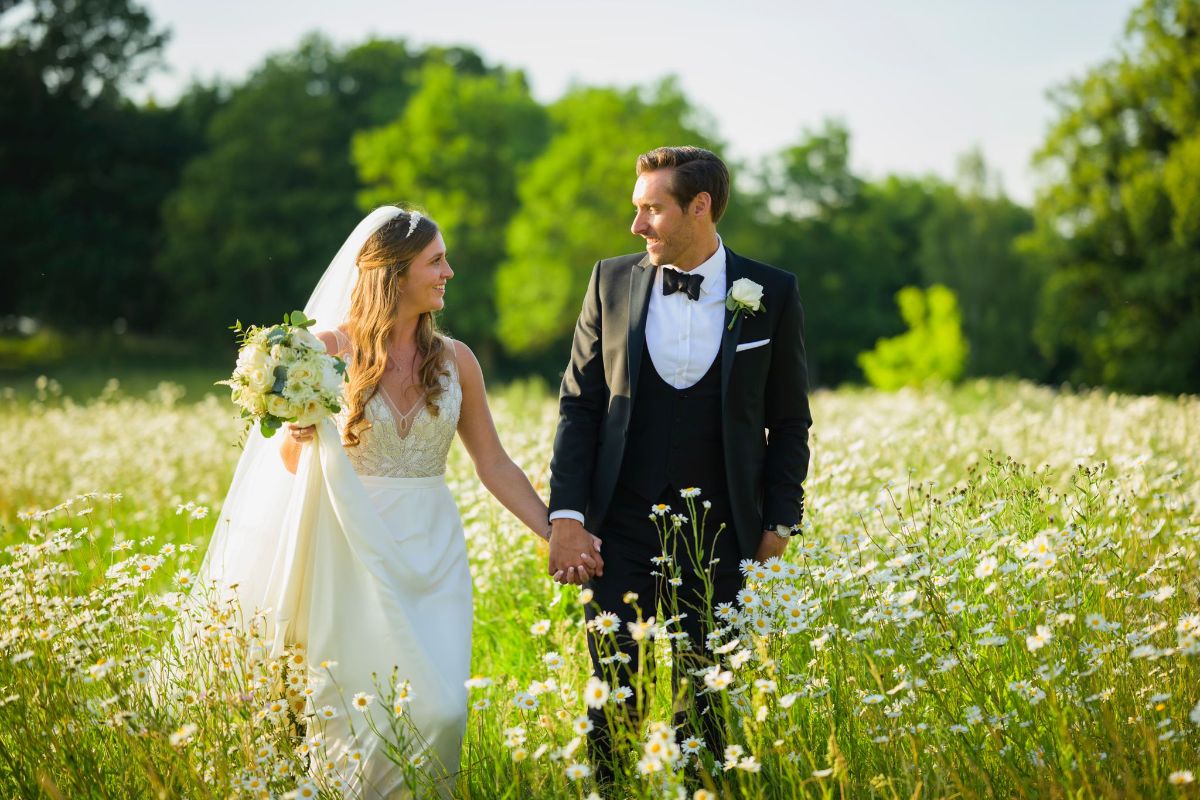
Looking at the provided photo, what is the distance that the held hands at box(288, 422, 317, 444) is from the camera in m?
4.07

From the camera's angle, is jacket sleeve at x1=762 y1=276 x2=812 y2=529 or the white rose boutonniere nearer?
the white rose boutonniere

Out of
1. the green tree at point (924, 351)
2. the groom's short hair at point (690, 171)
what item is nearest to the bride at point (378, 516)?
the groom's short hair at point (690, 171)

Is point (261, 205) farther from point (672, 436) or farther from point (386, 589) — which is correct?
point (672, 436)

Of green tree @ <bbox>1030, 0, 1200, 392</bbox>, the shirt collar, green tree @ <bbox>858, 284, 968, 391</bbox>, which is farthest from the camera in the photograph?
green tree @ <bbox>1030, 0, 1200, 392</bbox>

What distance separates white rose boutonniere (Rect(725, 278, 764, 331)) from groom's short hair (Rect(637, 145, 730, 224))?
10.8 inches

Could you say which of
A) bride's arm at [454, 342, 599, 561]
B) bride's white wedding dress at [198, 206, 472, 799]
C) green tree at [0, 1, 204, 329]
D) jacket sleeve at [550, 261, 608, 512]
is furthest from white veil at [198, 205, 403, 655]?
green tree at [0, 1, 204, 329]

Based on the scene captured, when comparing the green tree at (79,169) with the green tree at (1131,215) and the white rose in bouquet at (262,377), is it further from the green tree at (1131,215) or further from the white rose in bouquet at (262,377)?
the white rose in bouquet at (262,377)

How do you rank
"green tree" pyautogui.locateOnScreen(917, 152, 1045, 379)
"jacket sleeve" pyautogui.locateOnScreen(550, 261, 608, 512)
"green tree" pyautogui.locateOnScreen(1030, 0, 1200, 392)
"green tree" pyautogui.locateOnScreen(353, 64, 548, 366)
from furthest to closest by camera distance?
"green tree" pyautogui.locateOnScreen(917, 152, 1045, 379) < "green tree" pyautogui.locateOnScreen(353, 64, 548, 366) < "green tree" pyautogui.locateOnScreen(1030, 0, 1200, 392) < "jacket sleeve" pyautogui.locateOnScreen(550, 261, 608, 512)

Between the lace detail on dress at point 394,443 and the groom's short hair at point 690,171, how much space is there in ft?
4.18

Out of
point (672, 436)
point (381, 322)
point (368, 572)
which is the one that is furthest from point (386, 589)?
point (672, 436)

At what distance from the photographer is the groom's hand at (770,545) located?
4082mm

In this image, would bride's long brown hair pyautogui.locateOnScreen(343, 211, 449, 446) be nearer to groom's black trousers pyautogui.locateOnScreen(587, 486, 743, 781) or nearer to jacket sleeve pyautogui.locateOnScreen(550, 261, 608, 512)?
jacket sleeve pyautogui.locateOnScreen(550, 261, 608, 512)

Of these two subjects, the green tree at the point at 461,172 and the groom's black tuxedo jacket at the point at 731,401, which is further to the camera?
the green tree at the point at 461,172

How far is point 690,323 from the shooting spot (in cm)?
413
